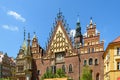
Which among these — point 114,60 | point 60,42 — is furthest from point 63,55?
point 114,60

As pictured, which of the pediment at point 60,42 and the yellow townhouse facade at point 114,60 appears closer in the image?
Result: the yellow townhouse facade at point 114,60

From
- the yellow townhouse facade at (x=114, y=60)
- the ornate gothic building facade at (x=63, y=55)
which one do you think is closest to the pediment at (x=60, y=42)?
the ornate gothic building facade at (x=63, y=55)

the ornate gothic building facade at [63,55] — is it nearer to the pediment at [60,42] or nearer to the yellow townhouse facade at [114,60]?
the pediment at [60,42]

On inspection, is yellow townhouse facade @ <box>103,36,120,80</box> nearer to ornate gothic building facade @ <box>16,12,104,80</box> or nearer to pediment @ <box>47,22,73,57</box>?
ornate gothic building facade @ <box>16,12,104,80</box>

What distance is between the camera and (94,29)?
205 feet

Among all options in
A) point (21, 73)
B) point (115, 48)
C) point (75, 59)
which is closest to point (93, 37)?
point (75, 59)

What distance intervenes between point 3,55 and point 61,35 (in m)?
33.7

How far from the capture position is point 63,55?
6644 centimetres

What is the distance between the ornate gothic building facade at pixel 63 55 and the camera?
201 feet

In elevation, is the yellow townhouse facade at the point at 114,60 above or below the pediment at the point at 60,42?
below

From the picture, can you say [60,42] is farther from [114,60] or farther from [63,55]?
[114,60]

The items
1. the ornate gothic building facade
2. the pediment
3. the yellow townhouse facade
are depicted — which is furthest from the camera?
the pediment

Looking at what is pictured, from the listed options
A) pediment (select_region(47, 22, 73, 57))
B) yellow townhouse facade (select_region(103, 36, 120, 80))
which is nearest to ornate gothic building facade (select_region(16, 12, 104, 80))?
pediment (select_region(47, 22, 73, 57))

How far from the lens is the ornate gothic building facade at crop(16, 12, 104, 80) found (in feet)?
201
